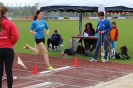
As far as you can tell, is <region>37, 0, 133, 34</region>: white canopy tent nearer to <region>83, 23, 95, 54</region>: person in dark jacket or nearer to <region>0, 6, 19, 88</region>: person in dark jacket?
<region>83, 23, 95, 54</region>: person in dark jacket

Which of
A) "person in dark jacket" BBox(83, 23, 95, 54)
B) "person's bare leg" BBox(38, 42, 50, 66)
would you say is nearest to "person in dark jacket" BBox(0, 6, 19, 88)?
"person's bare leg" BBox(38, 42, 50, 66)

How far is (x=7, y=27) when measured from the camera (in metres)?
6.30

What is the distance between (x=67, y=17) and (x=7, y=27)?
243ft

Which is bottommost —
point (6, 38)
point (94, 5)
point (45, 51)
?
point (45, 51)

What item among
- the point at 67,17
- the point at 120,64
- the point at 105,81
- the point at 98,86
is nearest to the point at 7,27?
the point at 98,86

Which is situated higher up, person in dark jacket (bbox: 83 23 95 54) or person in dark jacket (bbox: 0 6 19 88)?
A: person in dark jacket (bbox: 0 6 19 88)

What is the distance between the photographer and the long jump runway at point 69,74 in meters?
7.94

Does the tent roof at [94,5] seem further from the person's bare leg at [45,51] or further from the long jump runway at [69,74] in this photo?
the person's bare leg at [45,51]

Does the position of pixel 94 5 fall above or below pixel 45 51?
above

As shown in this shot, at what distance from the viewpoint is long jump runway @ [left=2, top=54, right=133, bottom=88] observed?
794 centimetres

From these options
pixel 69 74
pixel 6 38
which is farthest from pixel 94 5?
pixel 6 38

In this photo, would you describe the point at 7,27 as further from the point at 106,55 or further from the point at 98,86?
the point at 106,55

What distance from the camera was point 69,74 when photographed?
9.31 m

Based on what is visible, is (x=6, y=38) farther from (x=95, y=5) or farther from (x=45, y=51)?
(x=95, y=5)
